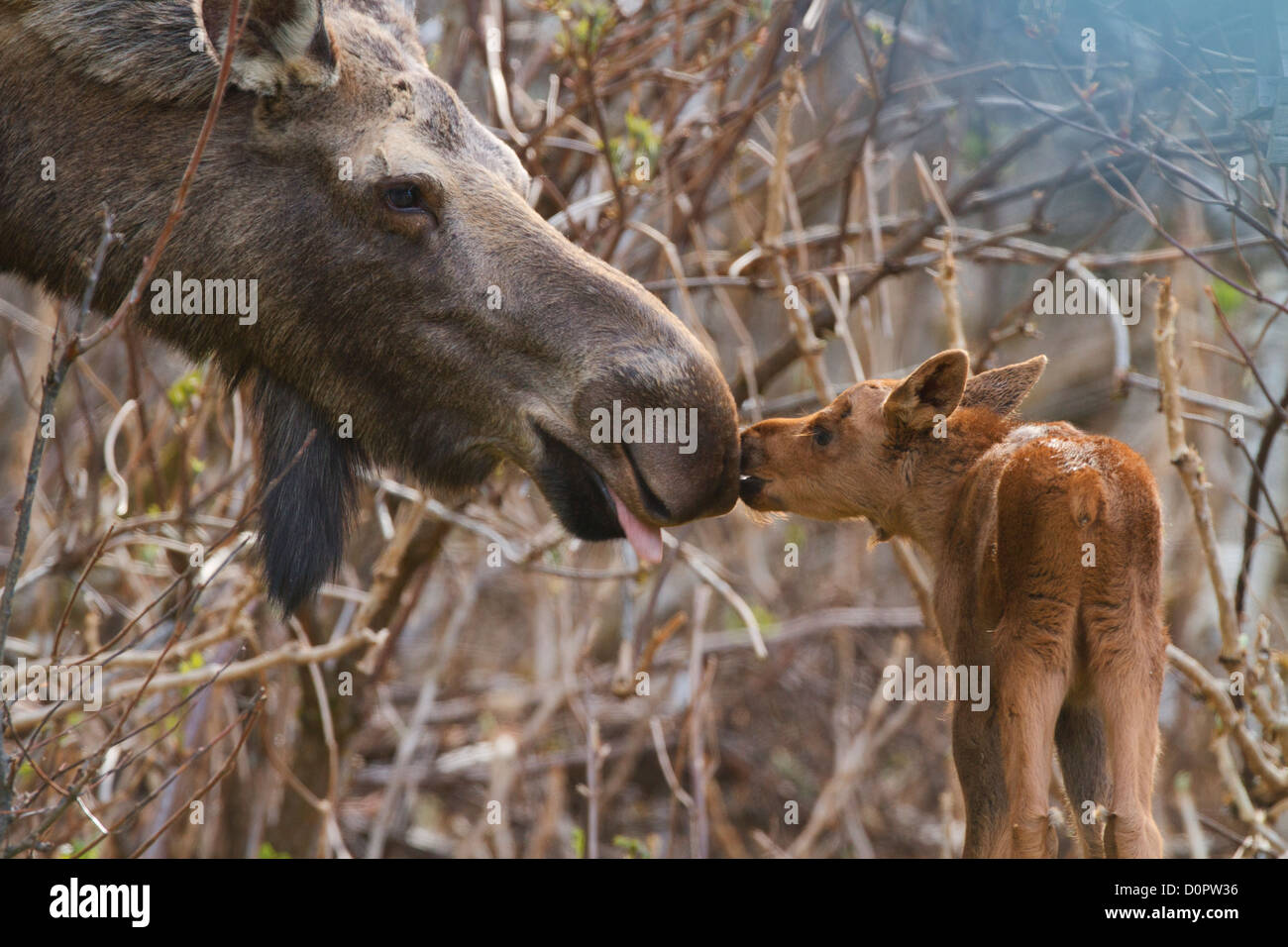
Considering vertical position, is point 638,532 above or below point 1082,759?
above

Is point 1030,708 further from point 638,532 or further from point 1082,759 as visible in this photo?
point 638,532

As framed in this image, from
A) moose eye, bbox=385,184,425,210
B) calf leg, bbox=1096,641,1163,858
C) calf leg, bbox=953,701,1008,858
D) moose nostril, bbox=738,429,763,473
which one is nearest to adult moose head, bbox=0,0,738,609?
moose eye, bbox=385,184,425,210

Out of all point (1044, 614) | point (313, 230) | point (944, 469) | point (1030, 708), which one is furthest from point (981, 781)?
point (313, 230)

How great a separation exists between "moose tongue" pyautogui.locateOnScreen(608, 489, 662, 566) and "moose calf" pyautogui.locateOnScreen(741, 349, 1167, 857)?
0.66 metres

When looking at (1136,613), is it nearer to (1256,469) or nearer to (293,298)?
(1256,469)

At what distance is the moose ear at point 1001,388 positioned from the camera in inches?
134

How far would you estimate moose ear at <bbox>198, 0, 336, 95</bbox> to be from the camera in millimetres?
3643

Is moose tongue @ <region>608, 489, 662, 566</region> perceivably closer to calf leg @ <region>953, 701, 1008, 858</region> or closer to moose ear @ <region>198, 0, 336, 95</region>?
calf leg @ <region>953, 701, 1008, 858</region>

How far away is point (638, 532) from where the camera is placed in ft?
11.1

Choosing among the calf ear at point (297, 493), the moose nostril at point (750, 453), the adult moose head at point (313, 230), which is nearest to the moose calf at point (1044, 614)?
the moose nostril at point (750, 453)

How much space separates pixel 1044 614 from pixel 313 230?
2.27 meters

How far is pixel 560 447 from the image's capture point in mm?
3572

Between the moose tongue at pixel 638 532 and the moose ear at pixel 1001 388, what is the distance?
2.85ft
